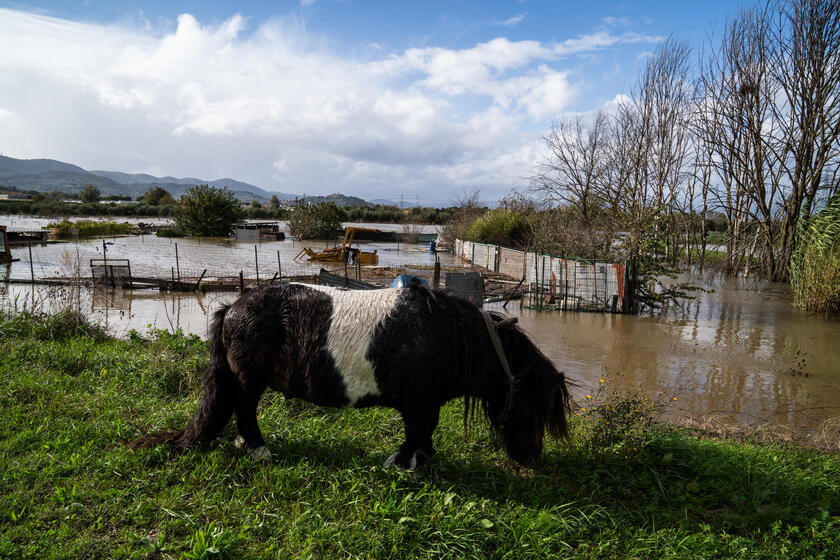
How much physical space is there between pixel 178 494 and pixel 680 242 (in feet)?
98.3

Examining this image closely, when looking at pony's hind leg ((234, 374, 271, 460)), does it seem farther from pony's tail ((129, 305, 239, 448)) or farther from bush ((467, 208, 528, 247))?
bush ((467, 208, 528, 247))

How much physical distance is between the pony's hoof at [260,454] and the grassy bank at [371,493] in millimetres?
57

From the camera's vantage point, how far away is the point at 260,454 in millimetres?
3262

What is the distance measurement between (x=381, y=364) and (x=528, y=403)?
116cm

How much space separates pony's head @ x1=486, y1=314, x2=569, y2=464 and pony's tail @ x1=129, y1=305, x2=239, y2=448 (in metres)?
1.96

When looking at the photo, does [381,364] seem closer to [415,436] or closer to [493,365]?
[415,436]

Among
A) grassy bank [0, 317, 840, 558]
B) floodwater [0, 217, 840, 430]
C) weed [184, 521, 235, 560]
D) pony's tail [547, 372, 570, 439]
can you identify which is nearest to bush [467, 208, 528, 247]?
floodwater [0, 217, 840, 430]

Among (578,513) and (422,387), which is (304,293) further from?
(578,513)

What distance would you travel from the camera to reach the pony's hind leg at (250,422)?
323 cm

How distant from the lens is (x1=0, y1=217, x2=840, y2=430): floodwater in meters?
6.88

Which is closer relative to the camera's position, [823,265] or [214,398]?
[214,398]

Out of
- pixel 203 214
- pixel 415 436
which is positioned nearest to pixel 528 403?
pixel 415 436

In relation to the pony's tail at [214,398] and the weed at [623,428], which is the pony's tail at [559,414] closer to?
the weed at [623,428]

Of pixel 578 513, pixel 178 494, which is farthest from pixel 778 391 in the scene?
pixel 178 494
